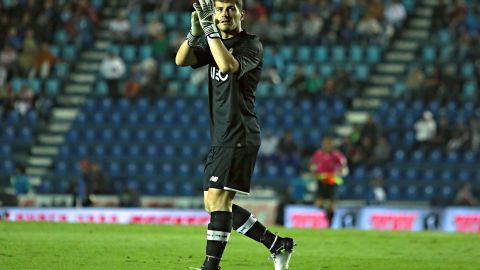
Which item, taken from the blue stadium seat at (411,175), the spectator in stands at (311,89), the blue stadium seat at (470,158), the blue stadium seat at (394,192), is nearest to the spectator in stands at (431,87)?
the blue stadium seat at (470,158)

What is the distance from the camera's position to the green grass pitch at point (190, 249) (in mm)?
10383

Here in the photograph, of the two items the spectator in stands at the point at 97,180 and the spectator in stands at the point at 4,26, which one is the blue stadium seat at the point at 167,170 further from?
the spectator in stands at the point at 4,26

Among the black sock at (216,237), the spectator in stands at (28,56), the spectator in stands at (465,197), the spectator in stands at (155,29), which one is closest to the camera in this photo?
the black sock at (216,237)

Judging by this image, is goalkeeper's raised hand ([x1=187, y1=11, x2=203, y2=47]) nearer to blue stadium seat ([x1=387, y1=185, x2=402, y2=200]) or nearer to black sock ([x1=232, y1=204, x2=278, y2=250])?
black sock ([x1=232, y1=204, x2=278, y2=250])

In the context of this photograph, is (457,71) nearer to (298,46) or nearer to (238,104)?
(298,46)

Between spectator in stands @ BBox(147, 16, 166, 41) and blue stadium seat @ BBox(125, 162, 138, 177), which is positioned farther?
spectator in stands @ BBox(147, 16, 166, 41)

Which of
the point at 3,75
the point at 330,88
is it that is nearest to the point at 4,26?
the point at 3,75

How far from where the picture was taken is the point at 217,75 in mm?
8656

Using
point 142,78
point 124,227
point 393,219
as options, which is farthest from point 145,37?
point 124,227

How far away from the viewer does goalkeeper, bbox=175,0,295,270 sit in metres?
8.45

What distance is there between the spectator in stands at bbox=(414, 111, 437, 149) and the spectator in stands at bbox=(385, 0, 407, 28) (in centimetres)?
443

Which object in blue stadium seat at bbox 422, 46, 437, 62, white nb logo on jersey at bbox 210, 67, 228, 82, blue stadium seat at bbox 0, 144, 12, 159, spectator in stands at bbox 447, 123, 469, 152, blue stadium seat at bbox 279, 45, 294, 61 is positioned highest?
blue stadium seat at bbox 422, 46, 437, 62

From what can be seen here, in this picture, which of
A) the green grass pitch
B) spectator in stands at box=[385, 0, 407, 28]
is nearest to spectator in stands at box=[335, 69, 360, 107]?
spectator in stands at box=[385, 0, 407, 28]

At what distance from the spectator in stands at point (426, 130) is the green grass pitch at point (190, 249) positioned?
9.24 meters
